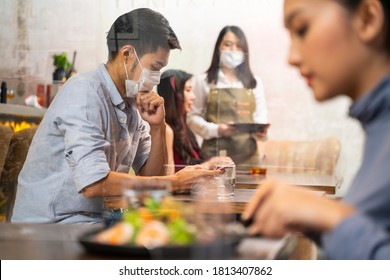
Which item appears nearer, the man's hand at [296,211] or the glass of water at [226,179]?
the man's hand at [296,211]

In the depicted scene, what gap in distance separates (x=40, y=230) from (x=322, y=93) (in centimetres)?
73

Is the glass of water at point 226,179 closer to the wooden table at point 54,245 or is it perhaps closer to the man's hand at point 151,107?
the man's hand at point 151,107

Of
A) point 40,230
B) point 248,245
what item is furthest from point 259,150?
point 248,245

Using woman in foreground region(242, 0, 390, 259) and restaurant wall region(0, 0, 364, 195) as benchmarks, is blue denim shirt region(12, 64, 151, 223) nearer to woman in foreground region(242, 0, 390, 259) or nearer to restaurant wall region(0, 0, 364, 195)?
restaurant wall region(0, 0, 364, 195)

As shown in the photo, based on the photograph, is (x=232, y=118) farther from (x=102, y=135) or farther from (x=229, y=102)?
(x=102, y=135)

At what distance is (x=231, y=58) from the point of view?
196 cm

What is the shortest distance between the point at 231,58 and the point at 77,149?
593 mm

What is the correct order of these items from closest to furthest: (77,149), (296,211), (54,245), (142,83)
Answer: (296,211) < (54,245) < (77,149) < (142,83)

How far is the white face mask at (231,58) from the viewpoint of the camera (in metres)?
1.94

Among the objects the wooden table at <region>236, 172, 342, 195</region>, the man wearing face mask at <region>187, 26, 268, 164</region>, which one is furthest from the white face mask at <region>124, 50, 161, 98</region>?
the wooden table at <region>236, 172, 342, 195</region>

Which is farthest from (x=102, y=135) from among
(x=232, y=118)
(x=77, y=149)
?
(x=232, y=118)

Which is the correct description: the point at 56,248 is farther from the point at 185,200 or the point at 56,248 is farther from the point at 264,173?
the point at 264,173

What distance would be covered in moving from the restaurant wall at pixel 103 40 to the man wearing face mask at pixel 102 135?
47 millimetres

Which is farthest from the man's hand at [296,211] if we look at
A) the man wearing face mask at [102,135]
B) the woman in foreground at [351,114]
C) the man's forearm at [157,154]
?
the man's forearm at [157,154]
